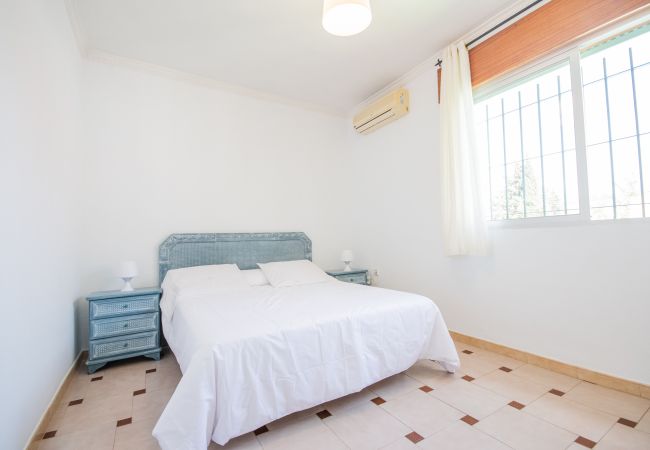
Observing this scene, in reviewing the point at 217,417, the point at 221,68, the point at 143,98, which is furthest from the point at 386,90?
the point at 217,417

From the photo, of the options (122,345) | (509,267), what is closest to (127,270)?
(122,345)

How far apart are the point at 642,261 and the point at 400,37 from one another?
8.54 feet

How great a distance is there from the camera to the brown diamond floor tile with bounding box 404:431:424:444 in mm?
1561

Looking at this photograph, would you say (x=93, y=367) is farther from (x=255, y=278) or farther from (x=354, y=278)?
(x=354, y=278)

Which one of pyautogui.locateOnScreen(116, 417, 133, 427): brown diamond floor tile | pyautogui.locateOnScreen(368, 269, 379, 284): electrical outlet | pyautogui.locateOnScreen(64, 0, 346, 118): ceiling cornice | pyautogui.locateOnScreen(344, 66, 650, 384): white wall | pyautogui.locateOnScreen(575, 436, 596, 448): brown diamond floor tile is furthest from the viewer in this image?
pyautogui.locateOnScreen(368, 269, 379, 284): electrical outlet

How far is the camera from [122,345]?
2.58 metres

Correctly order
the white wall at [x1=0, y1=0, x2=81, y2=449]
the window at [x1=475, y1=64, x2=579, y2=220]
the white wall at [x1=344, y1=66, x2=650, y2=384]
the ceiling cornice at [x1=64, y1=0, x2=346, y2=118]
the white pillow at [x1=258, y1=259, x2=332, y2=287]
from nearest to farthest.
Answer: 1. the white wall at [x1=0, y1=0, x2=81, y2=449]
2. the white wall at [x1=344, y1=66, x2=650, y2=384]
3. the window at [x1=475, y1=64, x2=579, y2=220]
4. the ceiling cornice at [x1=64, y1=0, x2=346, y2=118]
5. the white pillow at [x1=258, y1=259, x2=332, y2=287]

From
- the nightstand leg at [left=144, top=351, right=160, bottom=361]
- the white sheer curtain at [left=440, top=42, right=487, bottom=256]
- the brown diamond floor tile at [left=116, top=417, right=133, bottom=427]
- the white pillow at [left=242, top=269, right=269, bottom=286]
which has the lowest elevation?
the brown diamond floor tile at [left=116, top=417, right=133, bottom=427]

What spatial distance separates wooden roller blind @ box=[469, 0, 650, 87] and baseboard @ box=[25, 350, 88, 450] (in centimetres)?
406

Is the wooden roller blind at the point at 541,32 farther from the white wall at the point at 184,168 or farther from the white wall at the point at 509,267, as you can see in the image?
the white wall at the point at 184,168

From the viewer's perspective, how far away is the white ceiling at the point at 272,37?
245 cm

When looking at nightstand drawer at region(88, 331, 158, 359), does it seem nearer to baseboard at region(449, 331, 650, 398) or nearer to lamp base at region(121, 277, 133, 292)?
lamp base at region(121, 277, 133, 292)

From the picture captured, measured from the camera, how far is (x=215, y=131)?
11.7 feet

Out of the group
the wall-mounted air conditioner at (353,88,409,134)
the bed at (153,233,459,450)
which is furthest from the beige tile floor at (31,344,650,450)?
the wall-mounted air conditioner at (353,88,409,134)
